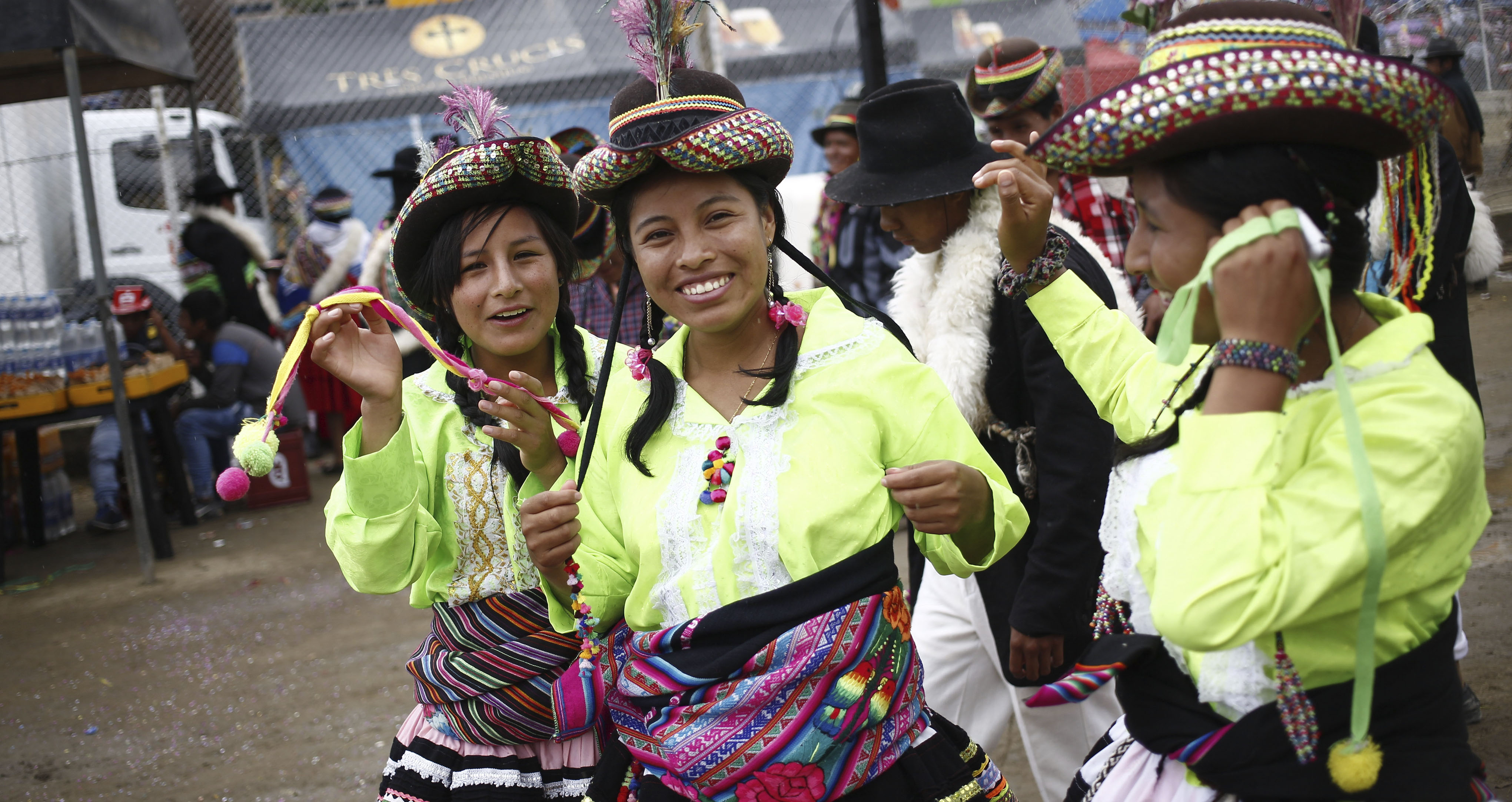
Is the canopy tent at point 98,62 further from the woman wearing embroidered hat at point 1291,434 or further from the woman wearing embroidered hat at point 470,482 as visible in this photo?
the woman wearing embroidered hat at point 1291,434

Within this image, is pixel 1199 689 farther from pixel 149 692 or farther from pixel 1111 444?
pixel 149 692

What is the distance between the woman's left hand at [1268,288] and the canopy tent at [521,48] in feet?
Result: 38.2

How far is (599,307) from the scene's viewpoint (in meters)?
5.05

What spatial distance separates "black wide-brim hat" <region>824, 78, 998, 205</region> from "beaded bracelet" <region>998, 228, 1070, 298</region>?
835mm

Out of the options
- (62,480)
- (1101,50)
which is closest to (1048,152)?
(62,480)

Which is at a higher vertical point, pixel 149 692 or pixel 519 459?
pixel 519 459

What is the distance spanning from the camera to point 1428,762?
152 centimetres

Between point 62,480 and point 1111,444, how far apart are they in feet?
27.8

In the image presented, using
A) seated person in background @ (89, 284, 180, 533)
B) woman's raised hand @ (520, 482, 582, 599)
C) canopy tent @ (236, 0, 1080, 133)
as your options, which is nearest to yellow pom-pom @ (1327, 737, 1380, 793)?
woman's raised hand @ (520, 482, 582, 599)

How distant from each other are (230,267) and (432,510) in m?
8.46

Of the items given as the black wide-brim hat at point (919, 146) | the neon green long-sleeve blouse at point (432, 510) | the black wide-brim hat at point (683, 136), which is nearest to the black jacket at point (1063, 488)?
the black wide-brim hat at point (919, 146)

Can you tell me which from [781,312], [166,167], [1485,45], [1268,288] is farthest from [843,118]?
[166,167]

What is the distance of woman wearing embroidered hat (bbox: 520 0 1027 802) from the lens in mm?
1845

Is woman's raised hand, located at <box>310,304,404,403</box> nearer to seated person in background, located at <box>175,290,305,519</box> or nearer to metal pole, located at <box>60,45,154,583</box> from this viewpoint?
metal pole, located at <box>60,45,154,583</box>
